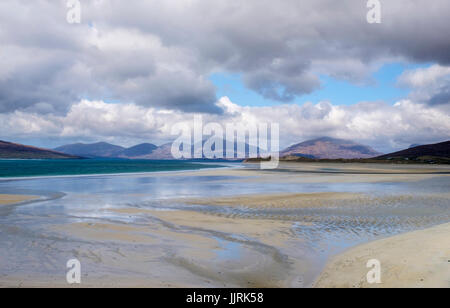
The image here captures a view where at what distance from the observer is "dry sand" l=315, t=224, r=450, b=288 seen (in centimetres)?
766

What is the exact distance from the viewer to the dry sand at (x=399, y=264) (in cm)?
766

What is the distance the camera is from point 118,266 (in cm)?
989

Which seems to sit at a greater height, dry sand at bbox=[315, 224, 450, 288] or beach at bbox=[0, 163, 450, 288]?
dry sand at bbox=[315, 224, 450, 288]

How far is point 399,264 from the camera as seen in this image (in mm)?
8992
